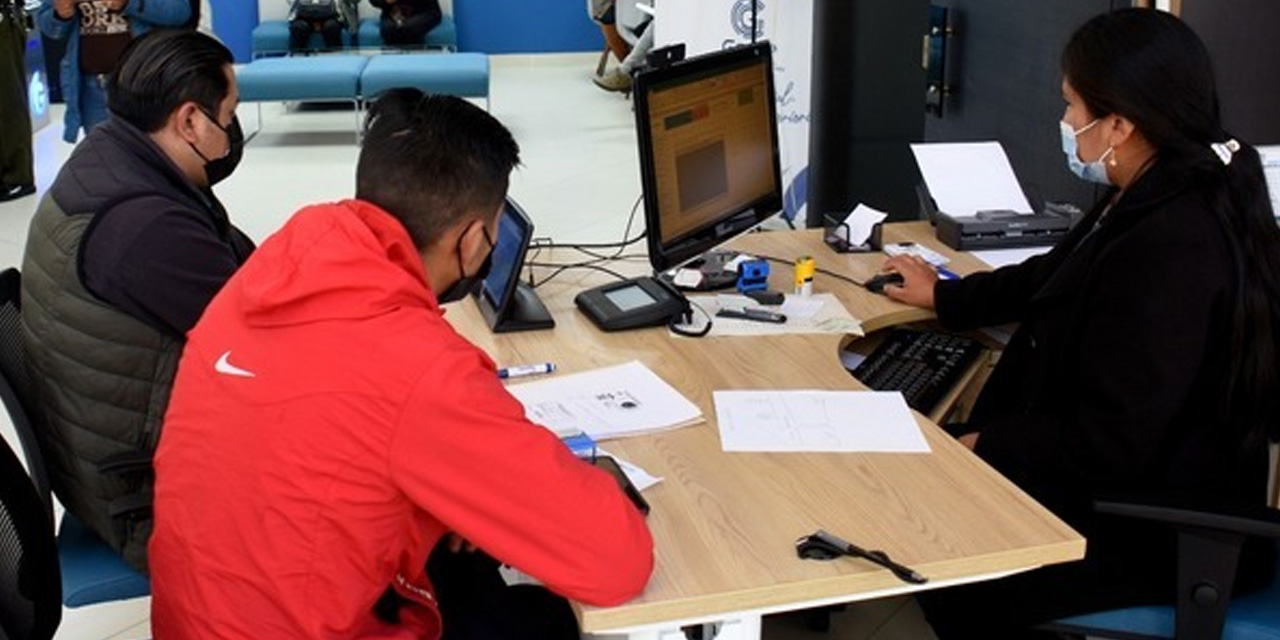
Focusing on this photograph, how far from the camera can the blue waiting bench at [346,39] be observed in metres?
10.1

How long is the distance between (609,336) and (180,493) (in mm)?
1046

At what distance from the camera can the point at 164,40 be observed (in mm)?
2494

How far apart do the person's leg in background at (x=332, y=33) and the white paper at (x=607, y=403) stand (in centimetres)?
816

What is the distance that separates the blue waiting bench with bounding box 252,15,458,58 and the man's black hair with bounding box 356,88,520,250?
8588mm

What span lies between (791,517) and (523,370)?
0.69 meters

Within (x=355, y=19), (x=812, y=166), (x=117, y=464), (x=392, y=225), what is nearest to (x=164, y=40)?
(x=117, y=464)

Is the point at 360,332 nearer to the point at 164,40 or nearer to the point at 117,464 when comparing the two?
the point at 117,464

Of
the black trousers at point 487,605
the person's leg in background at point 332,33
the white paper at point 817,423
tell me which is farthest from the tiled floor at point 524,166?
the white paper at point 817,423

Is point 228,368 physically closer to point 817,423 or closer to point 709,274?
point 817,423

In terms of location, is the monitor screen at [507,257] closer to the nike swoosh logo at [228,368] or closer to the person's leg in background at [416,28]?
the nike swoosh logo at [228,368]

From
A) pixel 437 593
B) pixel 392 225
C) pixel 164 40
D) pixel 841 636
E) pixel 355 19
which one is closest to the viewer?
pixel 392 225

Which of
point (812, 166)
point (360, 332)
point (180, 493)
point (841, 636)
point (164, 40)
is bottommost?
point (841, 636)

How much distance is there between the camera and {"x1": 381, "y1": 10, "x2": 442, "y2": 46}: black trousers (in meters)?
10.1

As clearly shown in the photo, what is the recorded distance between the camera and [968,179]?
3199 millimetres
